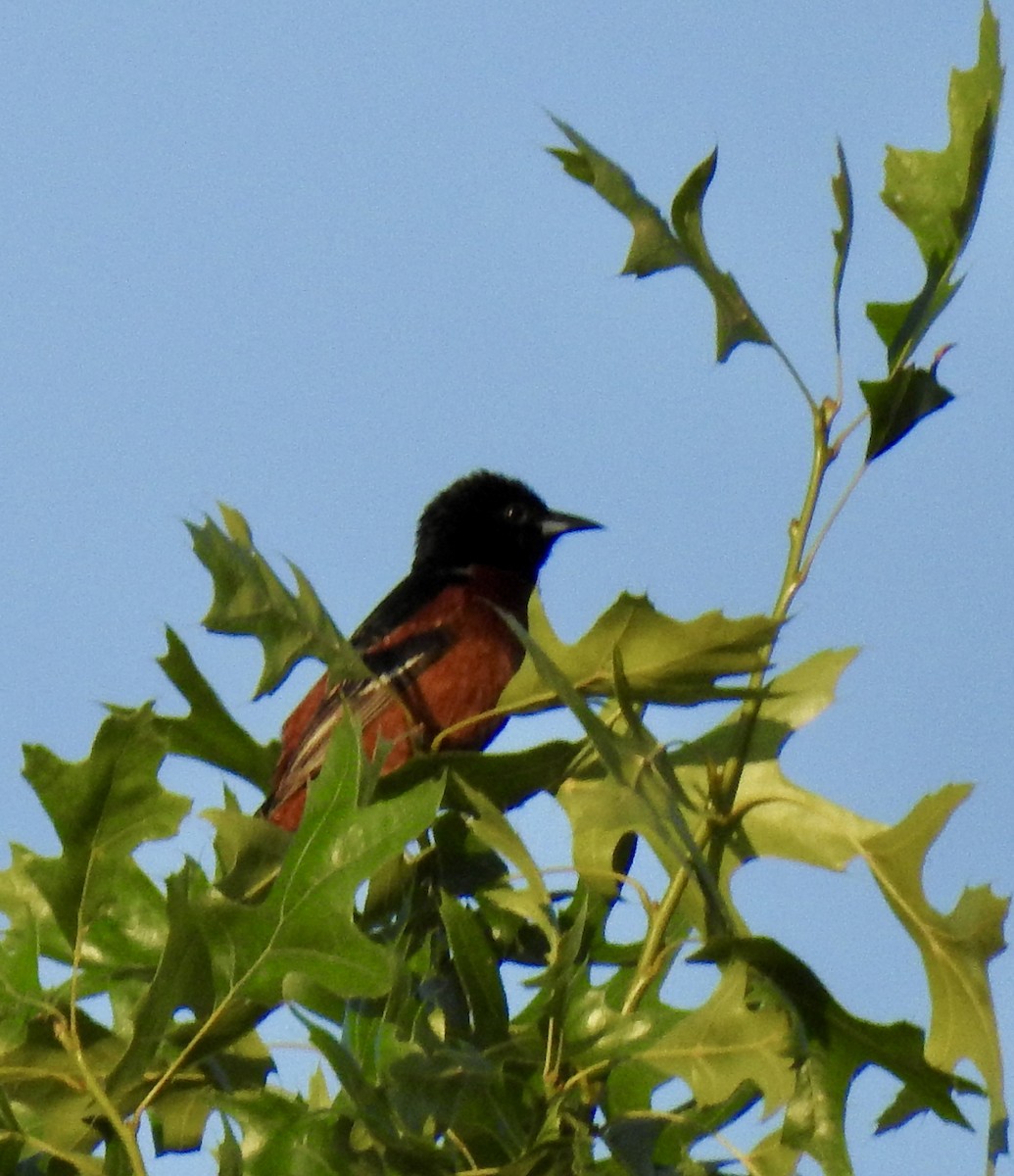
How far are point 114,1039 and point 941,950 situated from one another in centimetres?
119

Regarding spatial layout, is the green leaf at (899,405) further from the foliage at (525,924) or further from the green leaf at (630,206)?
the green leaf at (630,206)

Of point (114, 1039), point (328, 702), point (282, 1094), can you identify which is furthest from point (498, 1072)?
point (328, 702)

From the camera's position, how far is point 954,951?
8.45 ft

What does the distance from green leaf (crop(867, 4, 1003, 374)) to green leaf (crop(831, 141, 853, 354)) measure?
70mm

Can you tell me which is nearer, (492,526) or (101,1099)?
(101,1099)

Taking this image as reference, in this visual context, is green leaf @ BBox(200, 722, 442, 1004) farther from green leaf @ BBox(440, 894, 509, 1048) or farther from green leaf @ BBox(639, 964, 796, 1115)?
green leaf @ BBox(639, 964, 796, 1115)

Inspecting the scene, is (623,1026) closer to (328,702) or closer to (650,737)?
(650,737)

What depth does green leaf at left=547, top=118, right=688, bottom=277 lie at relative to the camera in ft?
9.10

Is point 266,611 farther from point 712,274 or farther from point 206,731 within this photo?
point 712,274

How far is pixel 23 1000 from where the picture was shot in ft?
8.39

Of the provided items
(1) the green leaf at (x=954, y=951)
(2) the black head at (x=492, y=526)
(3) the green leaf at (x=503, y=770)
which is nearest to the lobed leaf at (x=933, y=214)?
(1) the green leaf at (x=954, y=951)

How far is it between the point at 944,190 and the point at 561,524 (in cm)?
398

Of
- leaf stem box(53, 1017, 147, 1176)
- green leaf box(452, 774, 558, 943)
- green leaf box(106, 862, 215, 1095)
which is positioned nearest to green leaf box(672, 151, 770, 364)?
green leaf box(452, 774, 558, 943)

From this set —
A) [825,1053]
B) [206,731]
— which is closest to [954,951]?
[825,1053]
